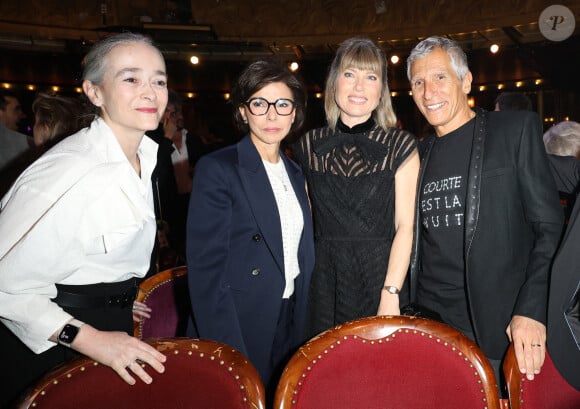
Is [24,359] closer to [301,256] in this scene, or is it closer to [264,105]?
[301,256]

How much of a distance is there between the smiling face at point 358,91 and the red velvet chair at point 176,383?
1.12m

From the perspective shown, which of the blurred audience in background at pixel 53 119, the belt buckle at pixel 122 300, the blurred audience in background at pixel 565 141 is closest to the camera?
the belt buckle at pixel 122 300

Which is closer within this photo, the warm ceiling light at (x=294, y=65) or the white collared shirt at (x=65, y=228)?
the white collared shirt at (x=65, y=228)

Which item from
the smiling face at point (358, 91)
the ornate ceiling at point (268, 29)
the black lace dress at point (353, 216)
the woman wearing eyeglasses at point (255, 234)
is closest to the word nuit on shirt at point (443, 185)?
the black lace dress at point (353, 216)

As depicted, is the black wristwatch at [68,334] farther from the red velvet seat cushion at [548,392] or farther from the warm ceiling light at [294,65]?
the warm ceiling light at [294,65]

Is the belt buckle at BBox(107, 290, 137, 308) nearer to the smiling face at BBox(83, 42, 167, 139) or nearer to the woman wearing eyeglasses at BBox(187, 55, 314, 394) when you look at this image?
the woman wearing eyeglasses at BBox(187, 55, 314, 394)

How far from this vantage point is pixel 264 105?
180 cm

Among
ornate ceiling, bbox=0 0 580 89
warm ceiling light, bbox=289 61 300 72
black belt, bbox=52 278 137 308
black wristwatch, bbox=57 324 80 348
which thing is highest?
ornate ceiling, bbox=0 0 580 89

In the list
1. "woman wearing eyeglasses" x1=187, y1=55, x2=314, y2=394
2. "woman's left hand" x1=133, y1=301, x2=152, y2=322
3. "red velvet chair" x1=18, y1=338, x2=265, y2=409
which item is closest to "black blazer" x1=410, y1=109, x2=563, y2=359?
"woman wearing eyeglasses" x1=187, y1=55, x2=314, y2=394

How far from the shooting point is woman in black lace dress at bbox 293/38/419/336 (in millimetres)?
1893

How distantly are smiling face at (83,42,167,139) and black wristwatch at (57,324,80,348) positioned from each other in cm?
64

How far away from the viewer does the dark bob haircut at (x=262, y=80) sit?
1785 mm

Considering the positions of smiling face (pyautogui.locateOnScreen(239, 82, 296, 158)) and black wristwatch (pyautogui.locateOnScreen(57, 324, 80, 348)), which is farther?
smiling face (pyautogui.locateOnScreen(239, 82, 296, 158))

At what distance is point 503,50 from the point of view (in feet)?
Answer: 30.0
